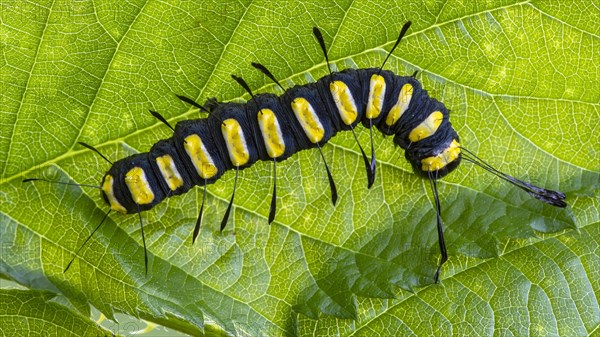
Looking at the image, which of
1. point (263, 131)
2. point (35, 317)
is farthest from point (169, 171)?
point (35, 317)

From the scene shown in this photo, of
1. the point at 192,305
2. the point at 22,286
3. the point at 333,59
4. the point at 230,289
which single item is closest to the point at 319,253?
the point at 230,289

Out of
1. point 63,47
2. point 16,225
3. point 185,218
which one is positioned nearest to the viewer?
point 63,47

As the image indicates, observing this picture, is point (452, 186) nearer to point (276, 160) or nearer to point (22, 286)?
point (276, 160)

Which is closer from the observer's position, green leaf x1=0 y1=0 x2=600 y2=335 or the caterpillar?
green leaf x1=0 y1=0 x2=600 y2=335

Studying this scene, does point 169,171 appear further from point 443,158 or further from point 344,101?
point 443,158

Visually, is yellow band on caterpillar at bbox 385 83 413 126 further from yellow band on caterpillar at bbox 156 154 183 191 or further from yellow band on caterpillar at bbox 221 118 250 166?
yellow band on caterpillar at bbox 156 154 183 191

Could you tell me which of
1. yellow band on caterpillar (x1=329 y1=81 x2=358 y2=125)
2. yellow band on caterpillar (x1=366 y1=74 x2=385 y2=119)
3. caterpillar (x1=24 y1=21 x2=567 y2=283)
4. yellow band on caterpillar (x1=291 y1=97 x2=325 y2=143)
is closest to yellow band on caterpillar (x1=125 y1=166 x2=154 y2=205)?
caterpillar (x1=24 y1=21 x2=567 y2=283)
